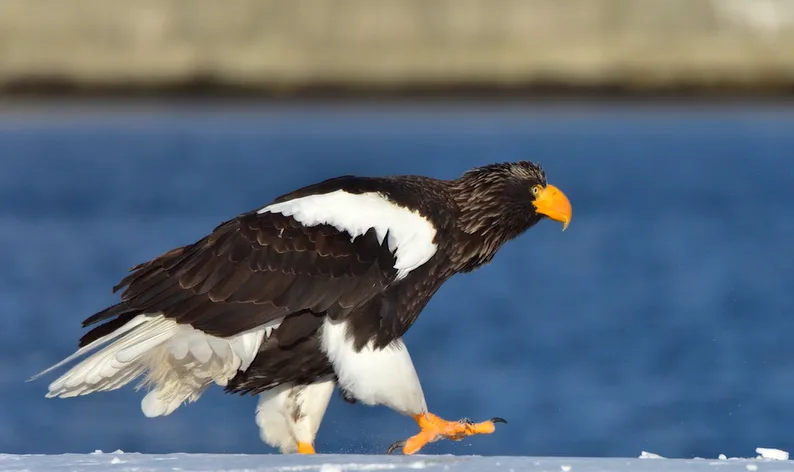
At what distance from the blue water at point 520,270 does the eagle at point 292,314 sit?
1.66 meters

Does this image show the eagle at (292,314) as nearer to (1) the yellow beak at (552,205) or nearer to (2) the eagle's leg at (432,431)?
(2) the eagle's leg at (432,431)

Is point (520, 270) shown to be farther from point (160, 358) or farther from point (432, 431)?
point (160, 358)

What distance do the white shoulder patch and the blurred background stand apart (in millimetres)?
2283

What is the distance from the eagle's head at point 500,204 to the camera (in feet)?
22.4

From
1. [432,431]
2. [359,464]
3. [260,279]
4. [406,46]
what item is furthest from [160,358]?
[406,46]

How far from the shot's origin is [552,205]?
276 inches

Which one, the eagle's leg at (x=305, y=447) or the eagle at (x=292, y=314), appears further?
the eagle's leg at (x=305, y=447)

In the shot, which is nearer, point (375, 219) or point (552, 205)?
point (375, 219)

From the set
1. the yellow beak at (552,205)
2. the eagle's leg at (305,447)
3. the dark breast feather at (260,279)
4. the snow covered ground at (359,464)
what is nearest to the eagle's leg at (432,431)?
the eagle's leg at (305,447)

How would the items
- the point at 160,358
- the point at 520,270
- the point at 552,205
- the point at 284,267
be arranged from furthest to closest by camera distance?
the point at 520,270
the point at 552,205
the point at 284,267
the point at 160,358

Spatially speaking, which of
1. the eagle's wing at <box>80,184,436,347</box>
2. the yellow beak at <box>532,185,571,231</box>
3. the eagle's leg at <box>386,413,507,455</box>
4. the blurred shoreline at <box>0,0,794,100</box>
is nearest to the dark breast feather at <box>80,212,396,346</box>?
the eagle's wing at <box>80,184,436,347</box>

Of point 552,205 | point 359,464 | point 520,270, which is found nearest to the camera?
point 359,464

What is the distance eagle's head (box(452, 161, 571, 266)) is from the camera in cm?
682

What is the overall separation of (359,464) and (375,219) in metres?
1.58
